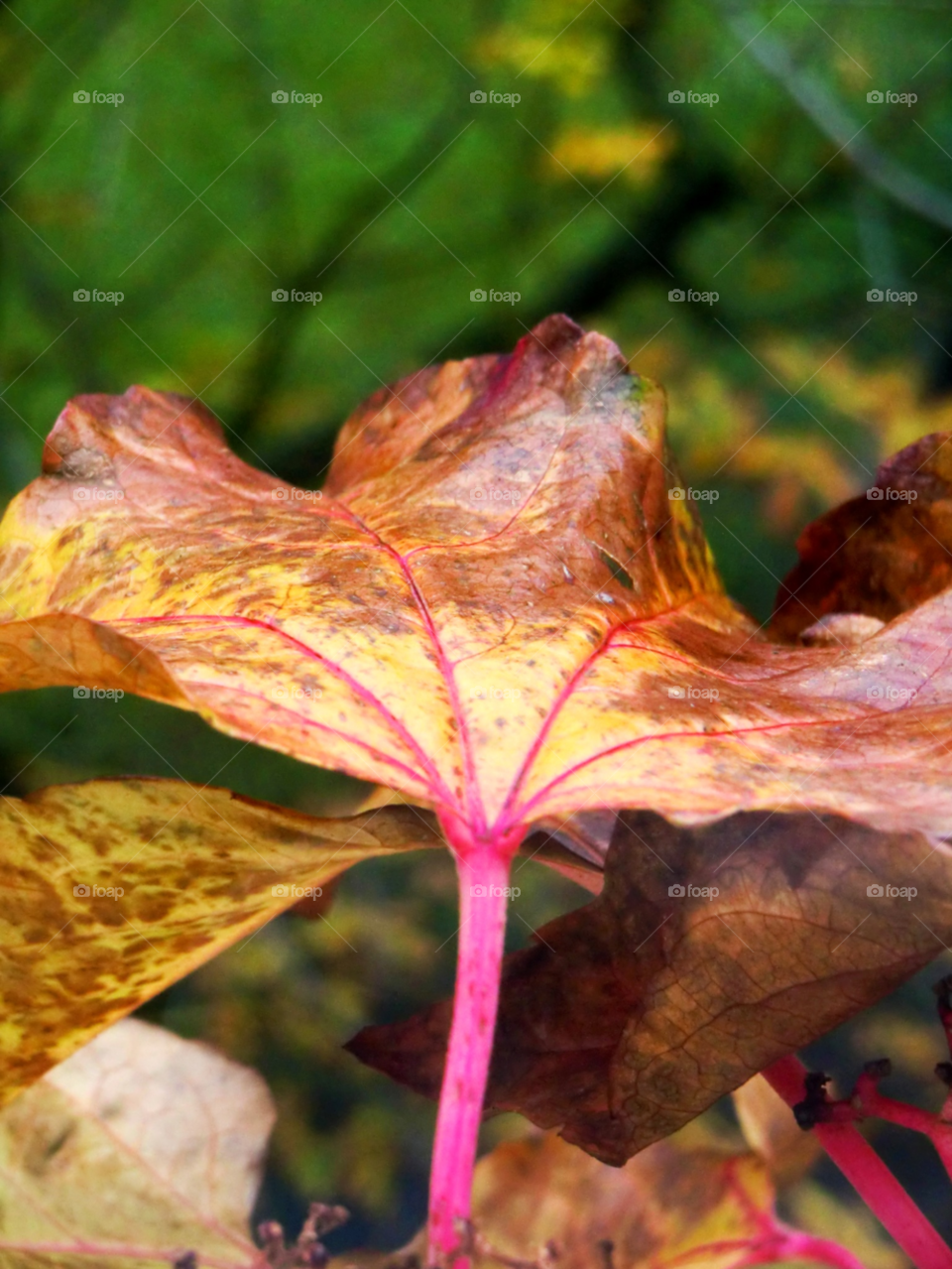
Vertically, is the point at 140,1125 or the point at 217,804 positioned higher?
the point at 217,804

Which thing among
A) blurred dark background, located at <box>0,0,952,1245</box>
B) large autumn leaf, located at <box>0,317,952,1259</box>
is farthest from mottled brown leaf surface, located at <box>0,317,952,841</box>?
blurred dark background, located at <box>0,0,952,1245</box>

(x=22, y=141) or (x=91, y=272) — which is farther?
(x=91, y=272)

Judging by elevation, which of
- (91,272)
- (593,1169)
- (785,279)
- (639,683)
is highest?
(785,279)

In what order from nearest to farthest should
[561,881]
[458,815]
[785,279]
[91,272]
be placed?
[458,815], [561,881], [91,272], [785,279]

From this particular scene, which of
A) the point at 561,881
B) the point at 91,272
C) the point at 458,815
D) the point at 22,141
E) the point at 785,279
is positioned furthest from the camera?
the point at 785,279

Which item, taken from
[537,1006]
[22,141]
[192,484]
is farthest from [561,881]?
[22,141]

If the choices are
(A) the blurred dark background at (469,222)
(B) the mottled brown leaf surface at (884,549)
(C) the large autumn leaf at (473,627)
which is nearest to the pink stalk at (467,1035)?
(C) the large autumn leaf at (473,627)

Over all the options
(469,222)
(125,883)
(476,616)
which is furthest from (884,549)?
(469,222)

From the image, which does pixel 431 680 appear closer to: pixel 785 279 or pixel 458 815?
pixel 458 815
